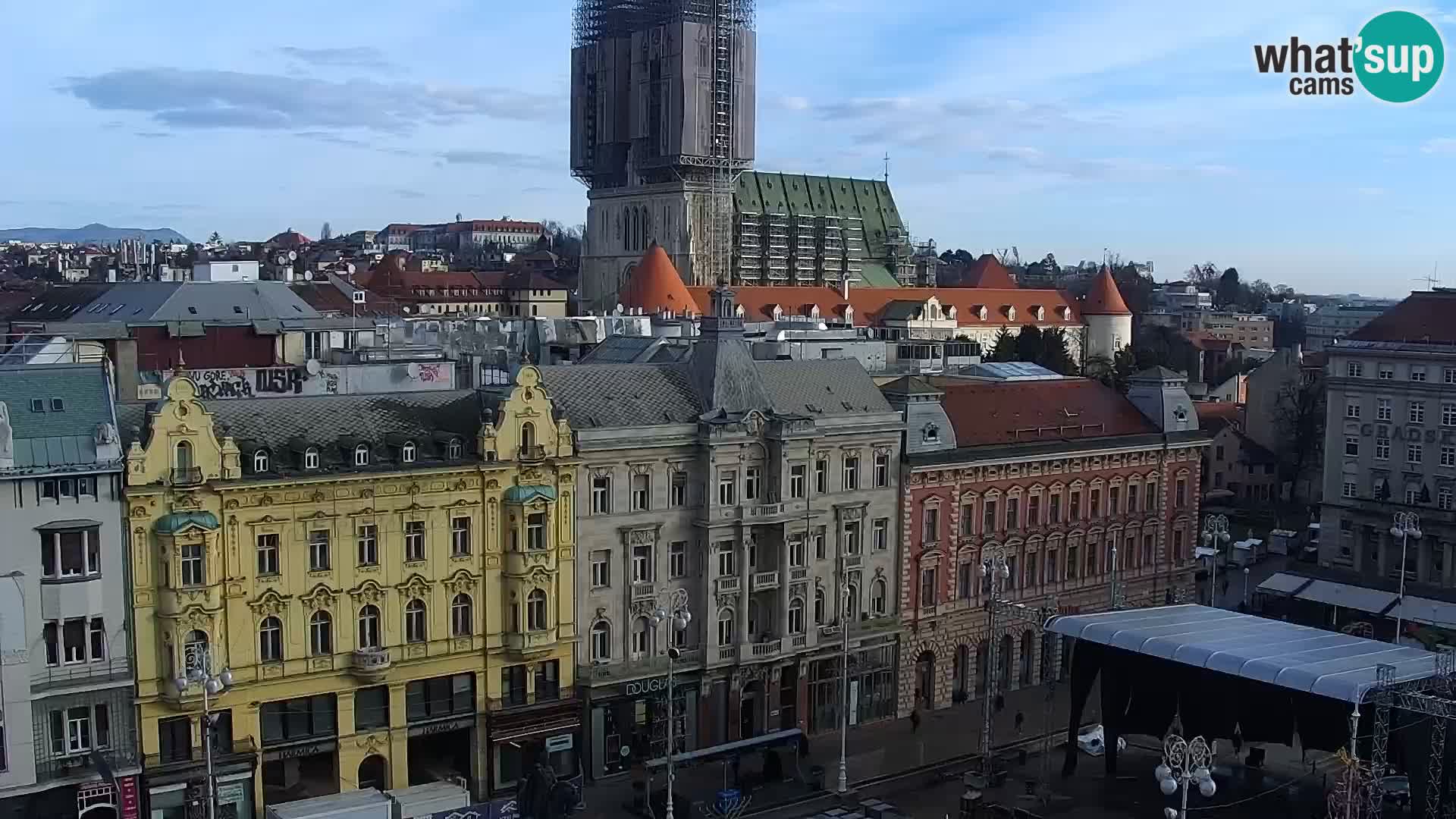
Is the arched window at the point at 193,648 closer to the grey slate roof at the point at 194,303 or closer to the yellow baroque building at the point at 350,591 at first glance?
the yellow baroque building at the point at 350,591

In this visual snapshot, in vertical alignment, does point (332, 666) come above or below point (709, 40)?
below

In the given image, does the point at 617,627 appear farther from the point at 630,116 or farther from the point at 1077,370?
the point at 630,116

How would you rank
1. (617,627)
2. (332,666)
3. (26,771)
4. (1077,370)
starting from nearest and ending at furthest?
(26,771) → (332,666) → (617,627) → (1077,370)

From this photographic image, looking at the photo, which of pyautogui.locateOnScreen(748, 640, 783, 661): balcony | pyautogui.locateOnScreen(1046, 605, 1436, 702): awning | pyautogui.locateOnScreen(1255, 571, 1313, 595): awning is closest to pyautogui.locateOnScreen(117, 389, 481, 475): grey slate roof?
pyautogui.locateOnScreen(748, 640, 783, 661): balcony

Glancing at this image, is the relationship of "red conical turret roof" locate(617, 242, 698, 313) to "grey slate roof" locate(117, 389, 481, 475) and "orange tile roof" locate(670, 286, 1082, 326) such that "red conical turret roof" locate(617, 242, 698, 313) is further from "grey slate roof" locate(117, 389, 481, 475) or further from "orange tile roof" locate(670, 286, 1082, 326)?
"grey slate roof" locate(117, 389, 481, 475)

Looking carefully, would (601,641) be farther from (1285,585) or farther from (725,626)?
(1285,585)

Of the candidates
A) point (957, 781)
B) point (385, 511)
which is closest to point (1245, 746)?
point (957, 781)
